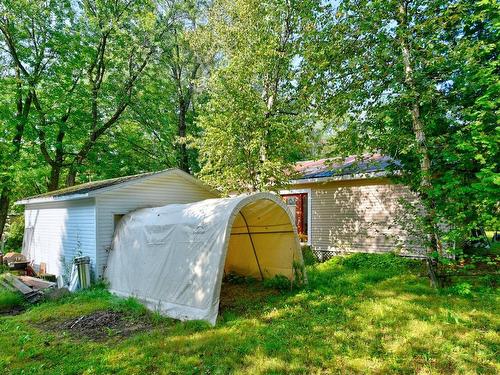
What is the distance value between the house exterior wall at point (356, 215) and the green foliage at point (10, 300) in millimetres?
8742

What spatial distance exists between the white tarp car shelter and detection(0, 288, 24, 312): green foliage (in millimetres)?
1974

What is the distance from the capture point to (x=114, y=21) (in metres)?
15.4

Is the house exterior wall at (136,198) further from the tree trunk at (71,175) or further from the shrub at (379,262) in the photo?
the tree trunk at (71,175)

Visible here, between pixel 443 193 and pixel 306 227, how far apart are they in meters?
6.80

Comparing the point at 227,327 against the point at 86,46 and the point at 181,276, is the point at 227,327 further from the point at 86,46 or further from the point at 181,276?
the point at 86,46

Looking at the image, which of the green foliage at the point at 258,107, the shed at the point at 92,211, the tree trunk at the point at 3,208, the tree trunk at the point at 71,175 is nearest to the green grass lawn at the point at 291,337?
the shed at the point at 92,211

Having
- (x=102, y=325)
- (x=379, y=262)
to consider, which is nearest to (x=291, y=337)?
(x=102, y=325)

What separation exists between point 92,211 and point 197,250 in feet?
15.0

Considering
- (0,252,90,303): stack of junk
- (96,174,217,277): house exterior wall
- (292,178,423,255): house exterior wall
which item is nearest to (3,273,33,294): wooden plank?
(0,252,90,303): stack of junk

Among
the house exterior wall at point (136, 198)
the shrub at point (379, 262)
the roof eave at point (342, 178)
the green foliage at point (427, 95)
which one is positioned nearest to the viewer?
the green foliage at point (427, 95)

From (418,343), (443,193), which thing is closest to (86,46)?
(443,193)

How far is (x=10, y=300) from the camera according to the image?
7602 mm

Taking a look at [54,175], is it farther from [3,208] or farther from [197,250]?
[197,250]

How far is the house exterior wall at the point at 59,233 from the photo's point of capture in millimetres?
9664
